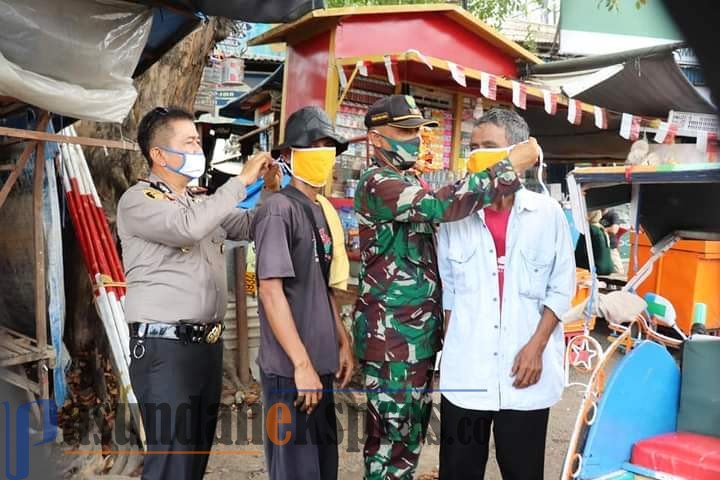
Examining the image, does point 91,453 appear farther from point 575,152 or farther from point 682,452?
point 575,152

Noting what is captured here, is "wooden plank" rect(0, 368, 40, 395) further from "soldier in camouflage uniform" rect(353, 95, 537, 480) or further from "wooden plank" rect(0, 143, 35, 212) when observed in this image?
"soldier in camouflage uniform" rect(353, 95, 537, 480)

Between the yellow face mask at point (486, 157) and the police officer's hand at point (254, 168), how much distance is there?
845 mm

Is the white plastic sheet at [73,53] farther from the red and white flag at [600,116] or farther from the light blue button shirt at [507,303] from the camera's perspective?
the red and white flag at [600,116]

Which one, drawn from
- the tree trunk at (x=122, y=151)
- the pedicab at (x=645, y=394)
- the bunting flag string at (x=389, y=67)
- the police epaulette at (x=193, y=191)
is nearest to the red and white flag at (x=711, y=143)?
the pedicab at (x=645, y=394)

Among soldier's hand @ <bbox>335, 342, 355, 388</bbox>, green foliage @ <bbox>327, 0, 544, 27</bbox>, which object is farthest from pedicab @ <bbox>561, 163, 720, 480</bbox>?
green foliage @ <bbox>327, 0, 544, 27</bbox>

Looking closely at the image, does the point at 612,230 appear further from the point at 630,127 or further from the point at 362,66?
the point at 362,66

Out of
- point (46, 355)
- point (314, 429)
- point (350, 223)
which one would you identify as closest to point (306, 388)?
point (314, 429)

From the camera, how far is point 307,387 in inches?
83.9

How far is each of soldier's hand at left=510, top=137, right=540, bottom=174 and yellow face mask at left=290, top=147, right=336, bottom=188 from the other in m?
0.76

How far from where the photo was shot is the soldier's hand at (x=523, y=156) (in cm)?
200

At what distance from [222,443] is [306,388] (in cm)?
214

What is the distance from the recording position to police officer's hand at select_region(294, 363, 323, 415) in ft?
6.97

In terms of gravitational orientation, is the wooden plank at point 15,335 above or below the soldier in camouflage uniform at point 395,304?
below

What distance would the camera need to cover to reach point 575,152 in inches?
349
